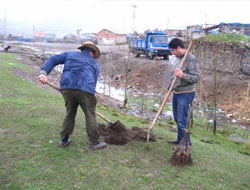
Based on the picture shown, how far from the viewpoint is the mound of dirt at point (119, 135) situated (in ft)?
18.5

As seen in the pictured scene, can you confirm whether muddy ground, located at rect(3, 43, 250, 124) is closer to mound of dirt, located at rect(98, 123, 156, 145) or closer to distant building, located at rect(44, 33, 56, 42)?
mound of dirt, located at rect(98, 123, 156, 145)

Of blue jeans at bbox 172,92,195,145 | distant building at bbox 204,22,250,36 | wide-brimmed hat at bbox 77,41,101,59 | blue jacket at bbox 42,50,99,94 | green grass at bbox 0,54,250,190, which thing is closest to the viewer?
green grass at bbox 0,54,250,190

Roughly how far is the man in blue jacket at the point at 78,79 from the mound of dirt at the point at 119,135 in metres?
0.73

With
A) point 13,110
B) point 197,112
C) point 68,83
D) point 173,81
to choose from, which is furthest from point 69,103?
point 197,112

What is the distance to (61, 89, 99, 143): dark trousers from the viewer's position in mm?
4715

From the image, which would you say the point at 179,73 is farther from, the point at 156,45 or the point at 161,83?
the point at 156,45

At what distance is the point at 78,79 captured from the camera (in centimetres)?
465

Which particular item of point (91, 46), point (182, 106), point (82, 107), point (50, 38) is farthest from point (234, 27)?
point (50, 38)

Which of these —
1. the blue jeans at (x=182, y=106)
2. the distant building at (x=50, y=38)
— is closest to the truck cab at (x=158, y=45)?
the blue jeans at (x=182, y=106)

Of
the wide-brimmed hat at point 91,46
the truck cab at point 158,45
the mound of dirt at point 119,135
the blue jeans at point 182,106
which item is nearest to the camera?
the wide-brimmed hat at point 91,46

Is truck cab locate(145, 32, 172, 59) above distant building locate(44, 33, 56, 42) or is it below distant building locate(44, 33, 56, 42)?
below

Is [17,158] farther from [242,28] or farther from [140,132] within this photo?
[242,28]

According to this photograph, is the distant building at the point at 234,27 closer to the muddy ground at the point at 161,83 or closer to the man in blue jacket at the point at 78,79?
the muddy ground at the point at 161,83

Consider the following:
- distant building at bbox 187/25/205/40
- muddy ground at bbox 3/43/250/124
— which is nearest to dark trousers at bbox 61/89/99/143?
distant building at bbox 187/25/205/40
